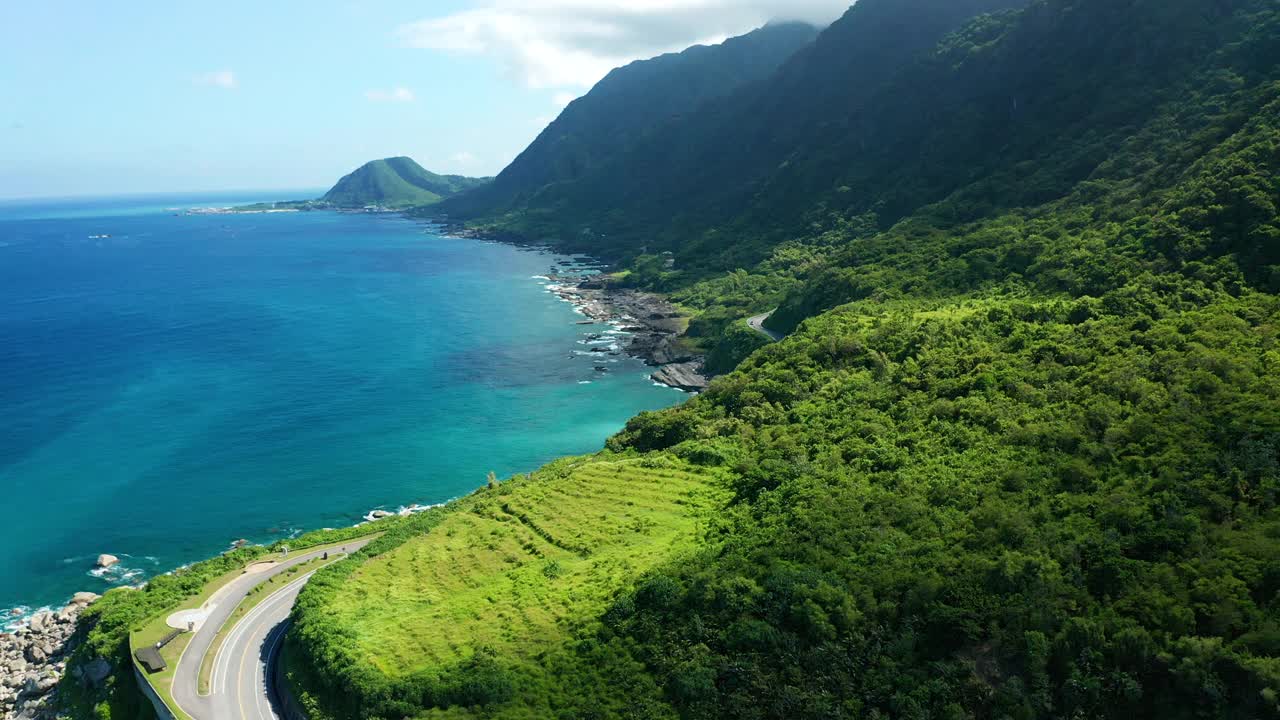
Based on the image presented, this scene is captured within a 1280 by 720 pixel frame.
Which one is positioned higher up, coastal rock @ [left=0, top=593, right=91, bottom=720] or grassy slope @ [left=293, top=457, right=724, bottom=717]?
grassy slope @ [left=293, top=457, right=724, bottom=717]

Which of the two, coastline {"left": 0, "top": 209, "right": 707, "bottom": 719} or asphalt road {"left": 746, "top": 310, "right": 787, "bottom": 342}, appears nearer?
coastline {"left": 0, "top": 209, "right": 707, "bottom": 719}

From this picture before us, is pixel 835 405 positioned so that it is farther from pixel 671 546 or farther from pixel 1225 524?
pixel 1225 524

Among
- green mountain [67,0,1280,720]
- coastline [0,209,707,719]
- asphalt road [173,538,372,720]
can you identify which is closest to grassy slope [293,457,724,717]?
green mountain [67,0,1280,720]

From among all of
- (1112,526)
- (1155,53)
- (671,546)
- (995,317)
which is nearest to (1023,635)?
(1112,526)

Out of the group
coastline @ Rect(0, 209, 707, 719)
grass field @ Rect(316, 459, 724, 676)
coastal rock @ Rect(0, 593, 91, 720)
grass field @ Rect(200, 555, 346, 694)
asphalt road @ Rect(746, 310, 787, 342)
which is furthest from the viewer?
asphalt road @ Rect(746, 310, 787, 342)

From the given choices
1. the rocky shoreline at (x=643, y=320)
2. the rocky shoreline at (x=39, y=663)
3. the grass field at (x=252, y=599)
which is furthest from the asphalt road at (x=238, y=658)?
the rocky shoreline at (x=643, y=320)

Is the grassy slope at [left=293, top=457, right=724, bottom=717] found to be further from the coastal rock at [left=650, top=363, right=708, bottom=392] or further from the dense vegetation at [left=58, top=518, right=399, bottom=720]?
the coastal rock at [left=650, top=363, right=708, bottom=392]
